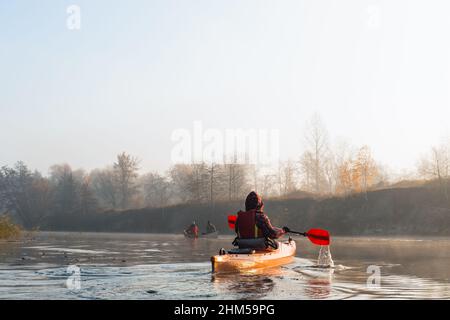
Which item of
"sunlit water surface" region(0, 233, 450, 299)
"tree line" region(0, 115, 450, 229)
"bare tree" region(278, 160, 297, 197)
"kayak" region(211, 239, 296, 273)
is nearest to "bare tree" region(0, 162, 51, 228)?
"tree line" region(0, 115, 450, 229)

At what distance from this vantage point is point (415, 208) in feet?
198

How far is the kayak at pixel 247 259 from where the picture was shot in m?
18.2

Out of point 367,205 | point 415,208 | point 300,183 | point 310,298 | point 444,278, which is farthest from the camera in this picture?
point 300,183

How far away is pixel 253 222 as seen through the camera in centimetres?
2014

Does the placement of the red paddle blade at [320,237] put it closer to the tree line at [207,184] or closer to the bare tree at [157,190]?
the tree line at [207,184]

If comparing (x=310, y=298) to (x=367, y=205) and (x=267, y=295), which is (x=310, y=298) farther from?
(x=367, y=205)

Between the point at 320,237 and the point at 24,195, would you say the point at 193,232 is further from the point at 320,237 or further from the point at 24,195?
the point at 24,195

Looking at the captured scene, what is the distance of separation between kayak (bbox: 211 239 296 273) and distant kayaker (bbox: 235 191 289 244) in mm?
626

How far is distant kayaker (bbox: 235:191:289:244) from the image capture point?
65.9 ft

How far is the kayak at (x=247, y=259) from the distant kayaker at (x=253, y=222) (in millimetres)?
626

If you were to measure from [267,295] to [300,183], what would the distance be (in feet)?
243

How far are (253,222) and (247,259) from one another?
4.79ft

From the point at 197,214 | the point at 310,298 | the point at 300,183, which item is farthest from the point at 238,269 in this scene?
the point at 300,183

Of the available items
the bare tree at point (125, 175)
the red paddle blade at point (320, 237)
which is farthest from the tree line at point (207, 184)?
the red paddle blade at point (320, 237)
